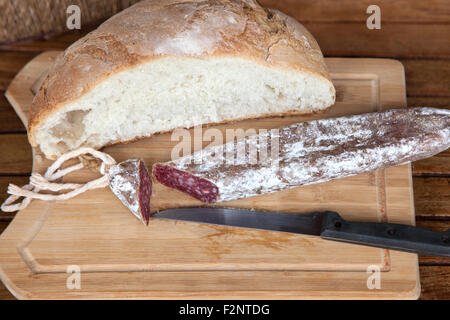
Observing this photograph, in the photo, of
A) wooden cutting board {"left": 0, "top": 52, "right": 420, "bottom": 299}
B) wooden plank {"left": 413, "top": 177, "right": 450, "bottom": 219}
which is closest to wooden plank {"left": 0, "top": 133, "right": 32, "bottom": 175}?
wooden cutting board {"left": 0, "top": 52, "right": 420, "bottom": 299}

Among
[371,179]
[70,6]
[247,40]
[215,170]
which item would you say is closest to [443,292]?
[371,179]

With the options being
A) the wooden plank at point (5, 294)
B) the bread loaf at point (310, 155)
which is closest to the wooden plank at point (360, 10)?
the bread loaf at point (310, 155)

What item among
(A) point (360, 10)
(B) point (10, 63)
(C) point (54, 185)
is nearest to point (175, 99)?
(C) point (54, 185)

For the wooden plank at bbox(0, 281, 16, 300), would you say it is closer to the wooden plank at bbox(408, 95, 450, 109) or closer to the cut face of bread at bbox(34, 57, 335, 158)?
the cut face of bread at bbox(34, 57, 335, 158)

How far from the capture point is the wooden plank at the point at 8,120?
2760 millimetres

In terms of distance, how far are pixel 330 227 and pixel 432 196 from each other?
0.67 meters

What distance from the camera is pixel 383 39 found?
312 cm

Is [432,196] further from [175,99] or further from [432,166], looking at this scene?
[175,99]

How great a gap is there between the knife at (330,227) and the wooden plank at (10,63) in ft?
4.67

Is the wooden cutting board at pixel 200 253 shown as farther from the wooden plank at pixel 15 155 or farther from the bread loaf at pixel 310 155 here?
the wooden plank at pixel 15 155

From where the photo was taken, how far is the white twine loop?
235cm

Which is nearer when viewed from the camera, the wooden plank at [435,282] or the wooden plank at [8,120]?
the wooden plank at [435,282]

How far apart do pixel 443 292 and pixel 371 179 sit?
612 mm

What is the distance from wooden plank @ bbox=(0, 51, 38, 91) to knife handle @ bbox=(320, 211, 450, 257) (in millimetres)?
2081
